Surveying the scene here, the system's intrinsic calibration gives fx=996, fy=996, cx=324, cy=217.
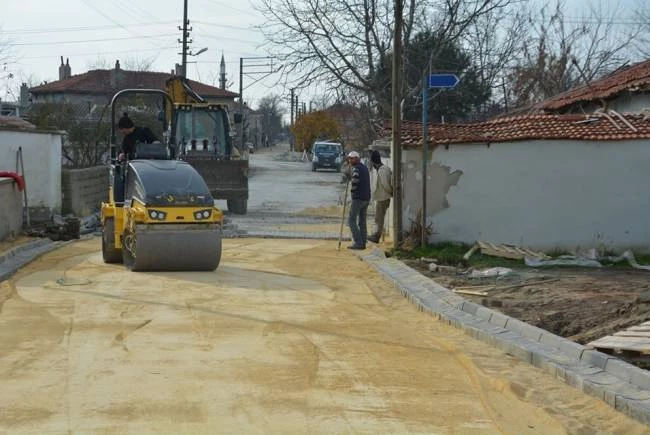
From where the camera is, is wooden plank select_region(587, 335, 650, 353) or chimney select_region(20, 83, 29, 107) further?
chimney select_region(20, 83, 29, 107)

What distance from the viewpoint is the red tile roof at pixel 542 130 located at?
17922 mm

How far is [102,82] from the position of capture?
70875mm

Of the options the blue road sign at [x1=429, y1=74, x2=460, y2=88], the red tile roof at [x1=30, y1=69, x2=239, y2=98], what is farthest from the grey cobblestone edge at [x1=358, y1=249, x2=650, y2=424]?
the red tile roof at [x1=30, y1=69, x2=239, y2=98]

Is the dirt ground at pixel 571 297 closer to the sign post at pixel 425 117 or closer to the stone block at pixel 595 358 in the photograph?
the stone block at pixel 595 358

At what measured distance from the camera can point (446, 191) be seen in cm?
1862

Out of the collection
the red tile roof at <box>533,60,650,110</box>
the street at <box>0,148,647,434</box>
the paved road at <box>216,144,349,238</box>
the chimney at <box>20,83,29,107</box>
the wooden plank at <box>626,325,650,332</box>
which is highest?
the chimney at <box>20,83,29,107</box>

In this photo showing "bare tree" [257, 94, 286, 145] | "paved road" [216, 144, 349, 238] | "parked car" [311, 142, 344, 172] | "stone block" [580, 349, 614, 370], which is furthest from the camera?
"bare tree" [257, 94, 286, 145]

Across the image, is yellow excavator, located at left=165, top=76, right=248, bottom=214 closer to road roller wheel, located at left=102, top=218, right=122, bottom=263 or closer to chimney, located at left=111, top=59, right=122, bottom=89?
road roller wheel, located at left=102, top=218, right=122, bottom=263

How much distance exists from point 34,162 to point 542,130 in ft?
38.4

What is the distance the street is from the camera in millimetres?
7258

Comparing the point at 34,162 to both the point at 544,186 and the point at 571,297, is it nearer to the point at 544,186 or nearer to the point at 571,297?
the point at 544,186

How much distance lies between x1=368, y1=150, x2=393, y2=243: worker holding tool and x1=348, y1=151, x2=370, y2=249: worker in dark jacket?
2.25 ft

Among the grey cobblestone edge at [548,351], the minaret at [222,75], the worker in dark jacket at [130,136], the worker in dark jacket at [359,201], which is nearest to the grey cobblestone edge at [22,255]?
the worker in dark jacket at [130,136]

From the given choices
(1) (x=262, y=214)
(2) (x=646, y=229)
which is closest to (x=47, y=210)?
(1) (x=262, y=214)
